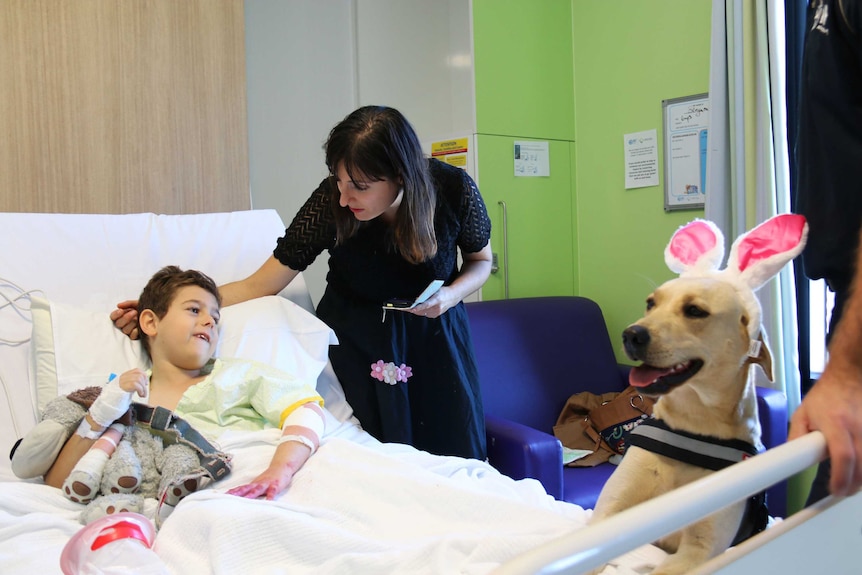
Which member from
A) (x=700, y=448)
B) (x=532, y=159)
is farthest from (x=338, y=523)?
(x=532, y=159)

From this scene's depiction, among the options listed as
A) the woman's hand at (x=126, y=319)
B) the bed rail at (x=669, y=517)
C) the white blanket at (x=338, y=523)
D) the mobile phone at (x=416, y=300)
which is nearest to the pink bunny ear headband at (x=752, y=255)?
the bed rail at (x=669, y=517)

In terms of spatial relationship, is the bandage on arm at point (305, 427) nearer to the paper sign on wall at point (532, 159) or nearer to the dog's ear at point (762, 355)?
the dog's ear at point (762, 355)

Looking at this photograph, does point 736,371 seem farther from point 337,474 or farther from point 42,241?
point 42,241

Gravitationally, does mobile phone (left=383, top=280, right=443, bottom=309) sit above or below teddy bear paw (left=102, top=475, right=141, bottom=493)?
above

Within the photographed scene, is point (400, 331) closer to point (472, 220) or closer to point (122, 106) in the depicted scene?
point (472, 220)

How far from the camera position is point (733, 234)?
264 centimetres

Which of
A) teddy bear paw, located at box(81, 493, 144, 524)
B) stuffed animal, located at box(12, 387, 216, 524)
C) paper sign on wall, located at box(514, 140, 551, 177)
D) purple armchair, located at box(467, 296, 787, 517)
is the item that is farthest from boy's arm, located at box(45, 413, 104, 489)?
paper sign on wall, located at box(514, 140, 551, 177)

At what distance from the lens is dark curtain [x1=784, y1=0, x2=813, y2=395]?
8.17ft

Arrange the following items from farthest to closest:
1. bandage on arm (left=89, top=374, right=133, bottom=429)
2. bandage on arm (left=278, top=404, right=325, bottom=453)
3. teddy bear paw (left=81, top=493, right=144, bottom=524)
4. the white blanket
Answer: bandage on arm (left=278, top=404, right=325, bottom=453) < bandage on arm (left=89, top=374, right=133, bottom=429) < teddy bear paw (left=81, top=493, right=144, bottom=524) < the white blanket

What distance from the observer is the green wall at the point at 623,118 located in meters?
2.89

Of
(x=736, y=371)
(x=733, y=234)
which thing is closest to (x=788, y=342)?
(x=733, y=234)

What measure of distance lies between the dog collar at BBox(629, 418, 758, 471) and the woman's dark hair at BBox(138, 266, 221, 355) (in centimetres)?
117

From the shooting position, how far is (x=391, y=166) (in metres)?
1.67

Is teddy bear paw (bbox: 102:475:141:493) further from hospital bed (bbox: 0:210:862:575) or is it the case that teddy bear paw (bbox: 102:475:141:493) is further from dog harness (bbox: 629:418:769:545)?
dog harness (bbox: 629:418:769:545)
